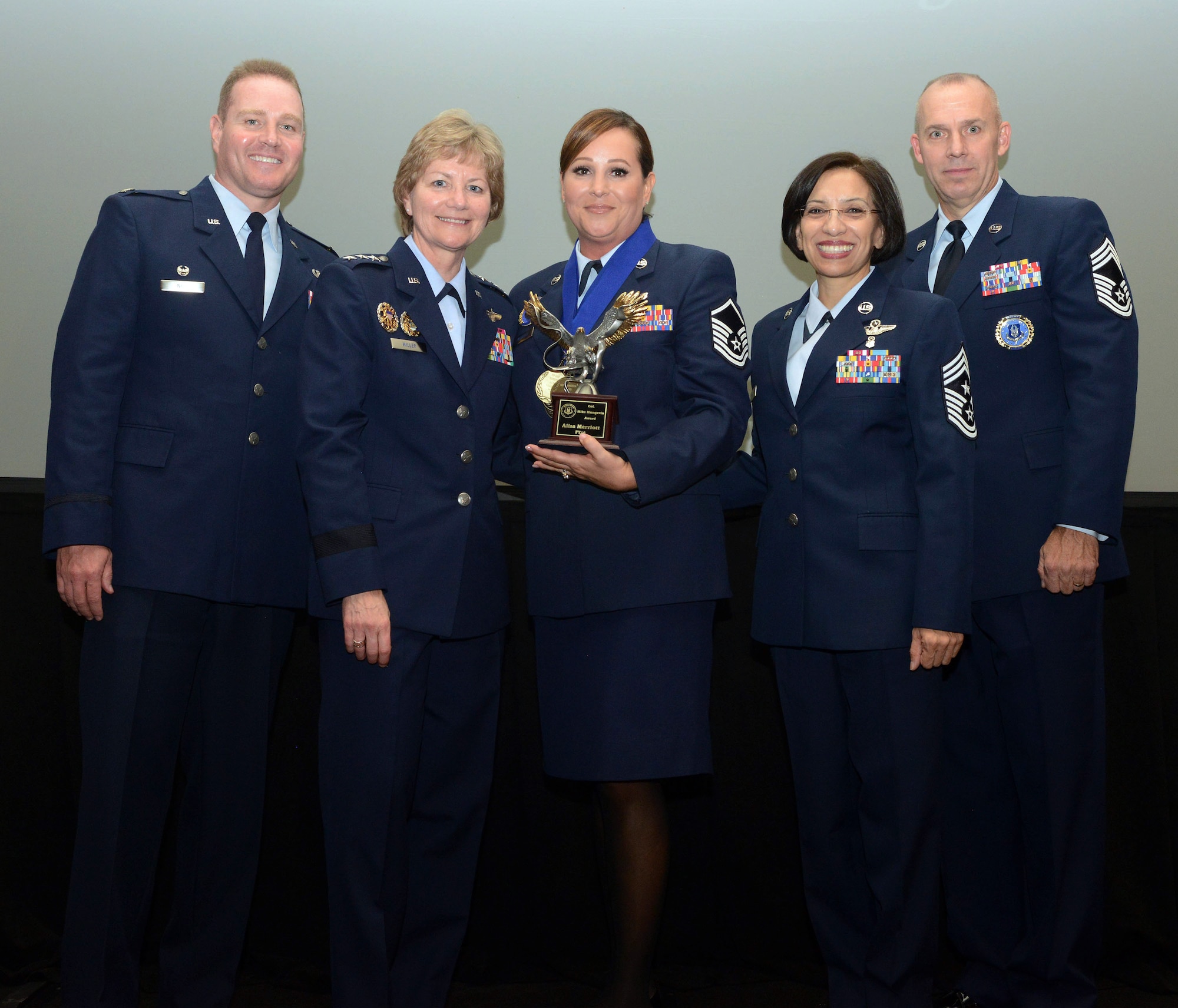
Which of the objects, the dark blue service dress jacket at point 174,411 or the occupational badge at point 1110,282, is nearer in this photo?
the dark blue service dress jacket at point 174,411

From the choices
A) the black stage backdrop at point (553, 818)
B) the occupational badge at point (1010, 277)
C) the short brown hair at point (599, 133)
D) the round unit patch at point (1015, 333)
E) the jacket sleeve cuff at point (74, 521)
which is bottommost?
the black stage backdrop at point (553, 818)

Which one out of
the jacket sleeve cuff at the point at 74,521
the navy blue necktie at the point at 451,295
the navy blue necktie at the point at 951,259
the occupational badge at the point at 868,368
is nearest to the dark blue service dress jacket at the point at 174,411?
the jacket sleeve cuff at the point at 74,521

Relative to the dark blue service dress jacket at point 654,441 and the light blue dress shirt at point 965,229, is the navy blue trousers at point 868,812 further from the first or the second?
the light blue dress shirt at point 965,229

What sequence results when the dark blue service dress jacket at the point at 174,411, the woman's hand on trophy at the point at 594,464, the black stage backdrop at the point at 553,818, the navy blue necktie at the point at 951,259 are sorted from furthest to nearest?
the black stage backdrop at the point at 553,818, the navy blue necktie at the point at 951,259, the dark blue service dress jacket at the point at 174,411, the woman's hand on trophy at the point at 594,464

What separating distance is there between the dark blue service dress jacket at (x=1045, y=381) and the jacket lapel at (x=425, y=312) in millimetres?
1176

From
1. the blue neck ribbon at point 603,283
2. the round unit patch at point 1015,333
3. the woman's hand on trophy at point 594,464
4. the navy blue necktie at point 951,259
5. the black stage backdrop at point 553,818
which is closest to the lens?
the woman's hand on trophy at point 594,464

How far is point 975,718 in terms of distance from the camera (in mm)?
2609

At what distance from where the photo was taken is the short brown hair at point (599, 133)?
2.38 m

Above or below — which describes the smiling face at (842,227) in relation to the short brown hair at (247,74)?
below

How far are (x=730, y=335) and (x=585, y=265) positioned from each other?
382 millimetres

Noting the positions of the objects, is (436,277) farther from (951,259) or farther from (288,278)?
(951,259)

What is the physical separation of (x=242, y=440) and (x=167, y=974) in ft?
4.11

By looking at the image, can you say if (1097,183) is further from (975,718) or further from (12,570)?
(12,570)

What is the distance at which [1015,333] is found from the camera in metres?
2.48
